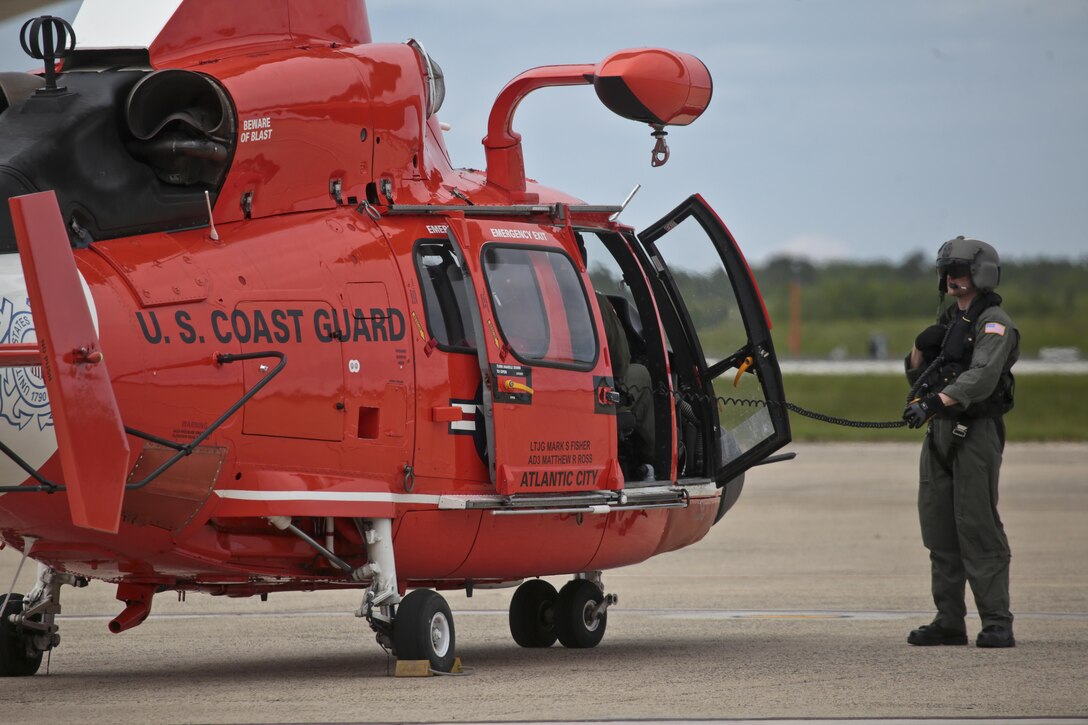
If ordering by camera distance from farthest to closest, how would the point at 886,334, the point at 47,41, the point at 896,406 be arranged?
the point at 886,334 → the point at 896,406 → the point at 47,41

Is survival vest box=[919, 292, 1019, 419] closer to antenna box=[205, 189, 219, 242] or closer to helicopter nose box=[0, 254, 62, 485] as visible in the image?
antenna box=[205, 189, 219, 242]

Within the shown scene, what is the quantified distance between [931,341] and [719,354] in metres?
1.48

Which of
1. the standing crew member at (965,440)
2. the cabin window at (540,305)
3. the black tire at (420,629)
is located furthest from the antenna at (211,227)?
the standing crew member at (965,440)

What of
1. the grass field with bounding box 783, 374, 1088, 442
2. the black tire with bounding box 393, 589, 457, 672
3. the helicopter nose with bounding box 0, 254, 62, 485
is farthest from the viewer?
the grass field with bounding box 783, 374, 1088, 442

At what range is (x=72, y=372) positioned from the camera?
307 inches

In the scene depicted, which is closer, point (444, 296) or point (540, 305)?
point (444, 296)

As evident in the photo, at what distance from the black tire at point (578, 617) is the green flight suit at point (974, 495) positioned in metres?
2.35

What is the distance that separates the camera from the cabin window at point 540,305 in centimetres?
1041

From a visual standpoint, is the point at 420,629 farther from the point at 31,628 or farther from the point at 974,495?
the point at 974,495

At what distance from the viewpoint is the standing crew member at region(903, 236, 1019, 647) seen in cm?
1139

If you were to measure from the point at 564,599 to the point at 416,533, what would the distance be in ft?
7.56

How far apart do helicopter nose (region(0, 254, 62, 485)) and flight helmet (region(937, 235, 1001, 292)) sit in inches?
250

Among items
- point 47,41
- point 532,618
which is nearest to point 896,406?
point 532,618

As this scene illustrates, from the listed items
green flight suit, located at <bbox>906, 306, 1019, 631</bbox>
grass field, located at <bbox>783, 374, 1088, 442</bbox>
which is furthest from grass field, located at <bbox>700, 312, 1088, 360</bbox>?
green flight suit, located at <bbox>906, 306, 1019, 631</bbox>
